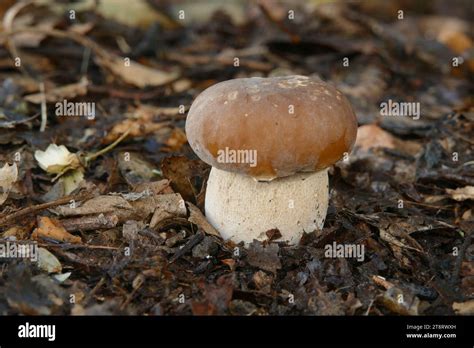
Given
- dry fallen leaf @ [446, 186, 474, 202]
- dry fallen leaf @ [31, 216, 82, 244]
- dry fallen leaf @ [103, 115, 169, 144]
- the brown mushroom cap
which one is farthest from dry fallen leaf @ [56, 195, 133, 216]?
dry fallen leaf @ [446, 186, 474, 202]

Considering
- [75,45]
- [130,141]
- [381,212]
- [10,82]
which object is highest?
[75,45]

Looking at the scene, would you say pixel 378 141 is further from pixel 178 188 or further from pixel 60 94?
pixel 60 94

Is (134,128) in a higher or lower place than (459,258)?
higher

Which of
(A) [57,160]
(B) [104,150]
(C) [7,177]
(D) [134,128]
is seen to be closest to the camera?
(C) [7,177]

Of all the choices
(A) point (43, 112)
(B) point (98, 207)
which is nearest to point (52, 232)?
(B) point (98, 207)

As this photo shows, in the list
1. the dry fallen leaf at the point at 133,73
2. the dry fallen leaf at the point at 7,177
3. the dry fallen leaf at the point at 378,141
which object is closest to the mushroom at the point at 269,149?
the dry fallen leaf at the point at 7,177

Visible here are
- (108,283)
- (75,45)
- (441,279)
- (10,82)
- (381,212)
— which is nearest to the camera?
(108,283)

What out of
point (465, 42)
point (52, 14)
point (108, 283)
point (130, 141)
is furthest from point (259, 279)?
point (465, 42)

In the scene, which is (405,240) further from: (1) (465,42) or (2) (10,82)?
(1) (465,42)
